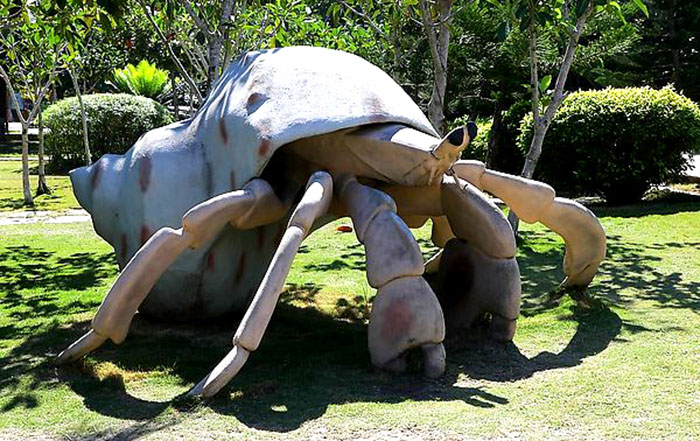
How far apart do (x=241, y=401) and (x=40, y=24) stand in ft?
19.0

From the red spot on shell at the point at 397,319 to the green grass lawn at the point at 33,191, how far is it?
35.9 feet

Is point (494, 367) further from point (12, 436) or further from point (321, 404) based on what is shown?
point (12, 436)

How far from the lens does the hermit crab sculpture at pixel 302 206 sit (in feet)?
16.0

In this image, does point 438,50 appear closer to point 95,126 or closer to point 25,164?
point 25,164

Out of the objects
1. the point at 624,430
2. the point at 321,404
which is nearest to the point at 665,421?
the point at 624,430

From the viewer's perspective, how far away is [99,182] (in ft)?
20.6

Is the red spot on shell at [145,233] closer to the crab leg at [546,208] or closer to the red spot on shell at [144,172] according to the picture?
the red spot on shell at [144,172]

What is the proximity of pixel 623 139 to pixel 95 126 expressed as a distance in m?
14.0

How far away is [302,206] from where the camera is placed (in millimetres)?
4965

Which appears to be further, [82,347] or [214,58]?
[214,58]

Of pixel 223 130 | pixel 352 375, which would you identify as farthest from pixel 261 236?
pixel 352 375

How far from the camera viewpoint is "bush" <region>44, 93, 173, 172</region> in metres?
21.9

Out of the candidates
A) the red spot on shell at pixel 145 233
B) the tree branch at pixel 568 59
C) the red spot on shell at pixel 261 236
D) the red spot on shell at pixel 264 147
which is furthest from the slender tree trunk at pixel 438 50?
the red spot on shell at pixel 145 233

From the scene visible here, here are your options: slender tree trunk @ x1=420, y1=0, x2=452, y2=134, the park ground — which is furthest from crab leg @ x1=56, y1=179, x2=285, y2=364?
slender tree trunk @ x1=420, y1=0, x2=452, y2=134
